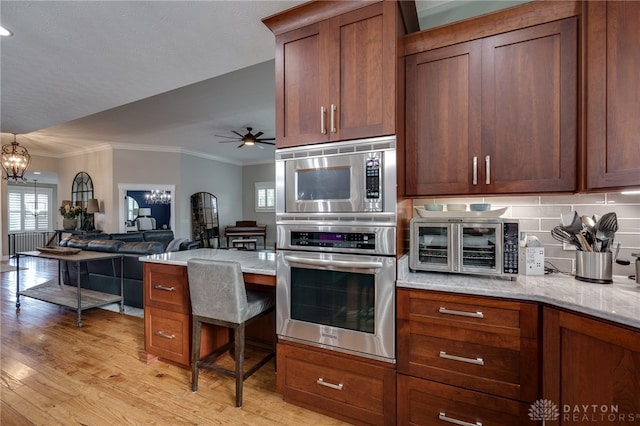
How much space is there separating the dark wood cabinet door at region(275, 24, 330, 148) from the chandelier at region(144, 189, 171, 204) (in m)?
6.40

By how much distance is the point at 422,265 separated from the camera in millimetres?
1761

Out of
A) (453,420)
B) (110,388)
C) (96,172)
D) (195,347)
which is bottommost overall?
(110,388)

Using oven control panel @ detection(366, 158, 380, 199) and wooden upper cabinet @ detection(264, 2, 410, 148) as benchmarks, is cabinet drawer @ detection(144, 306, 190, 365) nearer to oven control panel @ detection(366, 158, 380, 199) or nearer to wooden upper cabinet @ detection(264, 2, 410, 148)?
wooden upper cabinet @ detection(264, 2, 410, 148)

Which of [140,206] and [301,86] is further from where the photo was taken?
[140,206]

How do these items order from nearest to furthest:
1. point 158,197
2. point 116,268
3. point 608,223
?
point 608,223
point 116,268
point 158,197

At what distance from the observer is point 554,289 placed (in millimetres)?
1434

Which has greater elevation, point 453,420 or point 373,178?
point 373,178

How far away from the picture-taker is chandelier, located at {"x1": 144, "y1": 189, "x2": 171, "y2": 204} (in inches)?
282

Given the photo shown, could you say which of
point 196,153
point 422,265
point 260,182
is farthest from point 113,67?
point 260,182

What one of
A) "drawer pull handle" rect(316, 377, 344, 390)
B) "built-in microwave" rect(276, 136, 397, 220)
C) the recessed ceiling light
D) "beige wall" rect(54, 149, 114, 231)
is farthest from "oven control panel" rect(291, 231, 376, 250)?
"beige wall" rect(54, 149, 114, 231)

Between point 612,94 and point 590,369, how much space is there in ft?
4.12

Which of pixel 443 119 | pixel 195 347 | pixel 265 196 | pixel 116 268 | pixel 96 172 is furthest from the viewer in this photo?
pixel 265 196

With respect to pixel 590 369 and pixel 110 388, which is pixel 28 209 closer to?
pixel 110 388

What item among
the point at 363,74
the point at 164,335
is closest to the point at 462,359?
the point at 363,74
